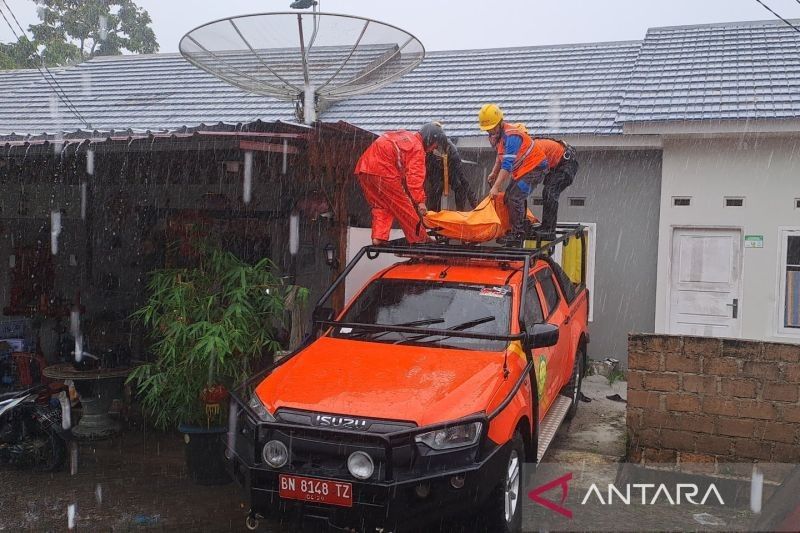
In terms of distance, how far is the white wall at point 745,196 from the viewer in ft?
Answer: 31.8

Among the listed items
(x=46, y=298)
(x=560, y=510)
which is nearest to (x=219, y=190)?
(x=46, y=298)

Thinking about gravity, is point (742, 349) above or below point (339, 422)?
above

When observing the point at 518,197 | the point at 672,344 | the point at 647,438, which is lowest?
the point at 647,438

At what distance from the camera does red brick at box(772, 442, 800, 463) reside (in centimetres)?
564

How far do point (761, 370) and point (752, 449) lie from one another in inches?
24.8

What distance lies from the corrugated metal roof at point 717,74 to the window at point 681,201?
1113 millimetres

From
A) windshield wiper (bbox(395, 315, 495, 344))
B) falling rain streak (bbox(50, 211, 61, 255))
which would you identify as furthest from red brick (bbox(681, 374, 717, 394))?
falling rain streak (bbox(50, 211, 61, 255))

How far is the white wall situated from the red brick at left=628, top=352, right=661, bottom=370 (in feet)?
14.8

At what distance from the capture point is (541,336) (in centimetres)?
536

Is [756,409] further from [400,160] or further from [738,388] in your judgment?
[400,160]

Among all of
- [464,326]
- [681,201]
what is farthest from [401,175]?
[681,201]

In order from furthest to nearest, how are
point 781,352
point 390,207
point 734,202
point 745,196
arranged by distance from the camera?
point 734,202 → point 745,196 → point 390,207 → point 781,352

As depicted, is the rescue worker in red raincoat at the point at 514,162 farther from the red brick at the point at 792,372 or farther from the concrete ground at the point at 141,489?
the red brick at the point at 792,372

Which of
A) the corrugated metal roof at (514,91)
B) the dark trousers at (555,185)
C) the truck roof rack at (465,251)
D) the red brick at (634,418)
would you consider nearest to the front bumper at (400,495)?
the truck roof rack at (465,251)
